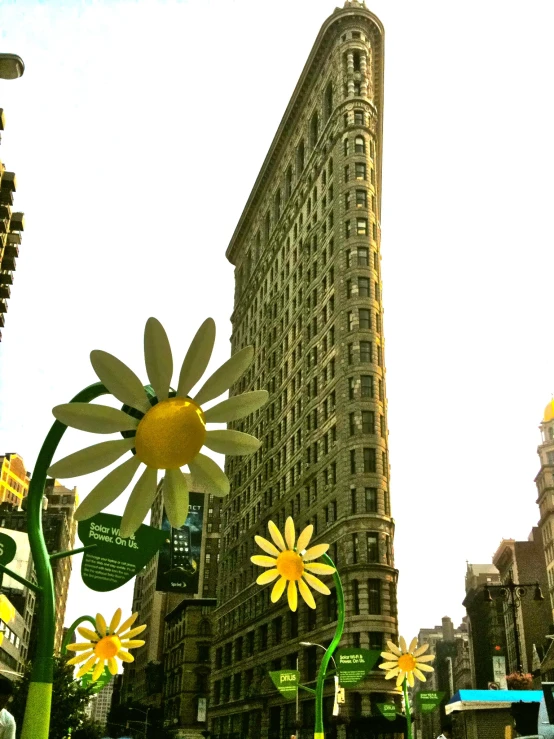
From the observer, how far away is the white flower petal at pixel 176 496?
3607 millimetres

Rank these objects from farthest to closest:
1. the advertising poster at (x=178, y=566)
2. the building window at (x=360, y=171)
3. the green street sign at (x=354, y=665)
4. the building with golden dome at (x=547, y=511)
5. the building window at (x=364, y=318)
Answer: the building with golden dome at (x=547, y=511)
the building window at (x=360, y=171)
the building window at (x=364, y=318)
the advertising poster at (x=178, y=566)
the green street sign at (x=354, y=665)

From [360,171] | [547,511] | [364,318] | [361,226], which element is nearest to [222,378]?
[364,318]

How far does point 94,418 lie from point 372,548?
173ft

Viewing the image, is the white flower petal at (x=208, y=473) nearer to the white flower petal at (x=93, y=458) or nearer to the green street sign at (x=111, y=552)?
the white flower petal at (x=93, y=458)

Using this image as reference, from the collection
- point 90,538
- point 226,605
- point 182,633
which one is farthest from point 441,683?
point 90,538

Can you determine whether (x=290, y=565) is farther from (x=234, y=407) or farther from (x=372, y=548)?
(x=372, y=548)

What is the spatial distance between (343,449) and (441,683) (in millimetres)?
135095

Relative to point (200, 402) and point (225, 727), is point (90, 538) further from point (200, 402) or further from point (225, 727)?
point (225, 727)

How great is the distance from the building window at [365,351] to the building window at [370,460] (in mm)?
7663

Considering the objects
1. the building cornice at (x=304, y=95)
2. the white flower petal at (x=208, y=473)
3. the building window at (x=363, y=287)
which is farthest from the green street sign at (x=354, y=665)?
the building cornice at (x=304, y=95)

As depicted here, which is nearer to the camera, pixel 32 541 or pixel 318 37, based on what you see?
pixel 32 541

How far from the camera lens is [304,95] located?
85438 millimetres

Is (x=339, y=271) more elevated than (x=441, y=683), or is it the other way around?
(x=339, y=271)

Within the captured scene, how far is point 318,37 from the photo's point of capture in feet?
257
